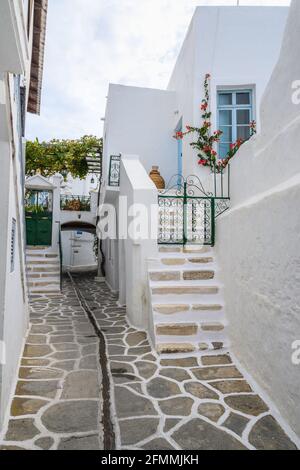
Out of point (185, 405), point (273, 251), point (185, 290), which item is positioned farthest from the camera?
point (185, 290)

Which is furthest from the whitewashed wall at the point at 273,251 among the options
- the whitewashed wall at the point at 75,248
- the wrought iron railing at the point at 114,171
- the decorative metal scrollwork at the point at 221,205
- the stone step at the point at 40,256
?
the whitewashed wall at the point at 75,248

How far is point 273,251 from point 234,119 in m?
6.19

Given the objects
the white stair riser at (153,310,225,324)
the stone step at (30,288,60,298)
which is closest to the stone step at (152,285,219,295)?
the white stair riser at (153,310,225,324)

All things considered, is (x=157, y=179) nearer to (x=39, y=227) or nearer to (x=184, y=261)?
(x=184, y=261)

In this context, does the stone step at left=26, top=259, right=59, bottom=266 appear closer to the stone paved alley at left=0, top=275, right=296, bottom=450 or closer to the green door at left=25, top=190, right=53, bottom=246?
the green door at left=25, top=190, right=53, bottom=246

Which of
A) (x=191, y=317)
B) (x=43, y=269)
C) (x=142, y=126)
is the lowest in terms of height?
(x=191, y=317)

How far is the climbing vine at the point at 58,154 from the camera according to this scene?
18.0m

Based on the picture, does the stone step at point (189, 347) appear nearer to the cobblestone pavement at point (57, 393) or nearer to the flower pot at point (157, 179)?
the cobblestone pavement at point (57, 393)

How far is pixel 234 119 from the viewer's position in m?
8.51

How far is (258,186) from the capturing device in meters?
4.36

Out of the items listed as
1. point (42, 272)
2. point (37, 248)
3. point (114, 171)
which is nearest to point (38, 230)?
point (37, 248)

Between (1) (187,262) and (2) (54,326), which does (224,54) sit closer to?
(1) (187,262)

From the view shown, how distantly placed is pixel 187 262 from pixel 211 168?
3769mm
